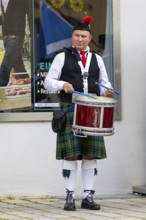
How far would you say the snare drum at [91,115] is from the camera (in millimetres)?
6887

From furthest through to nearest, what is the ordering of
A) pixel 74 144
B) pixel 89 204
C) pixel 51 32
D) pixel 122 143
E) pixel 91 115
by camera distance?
pixel 122 143 → pixel 51 32 → pixel 89 204 → pixel 74 144 → pixel 91 115

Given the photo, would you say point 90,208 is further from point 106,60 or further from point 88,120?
point 106,60

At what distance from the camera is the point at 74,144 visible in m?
7.16

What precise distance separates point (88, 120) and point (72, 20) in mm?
2002

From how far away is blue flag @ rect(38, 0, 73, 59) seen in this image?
8.41 metres

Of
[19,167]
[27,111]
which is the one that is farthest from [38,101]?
[19,167]

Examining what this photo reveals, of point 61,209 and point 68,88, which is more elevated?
point 68,88

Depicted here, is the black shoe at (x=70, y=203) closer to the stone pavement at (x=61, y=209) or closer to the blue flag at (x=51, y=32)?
the stone pavement at (x=61, y=209)

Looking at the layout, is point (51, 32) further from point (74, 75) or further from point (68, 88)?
point (68, 88)

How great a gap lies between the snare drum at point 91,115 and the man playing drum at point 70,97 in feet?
0.84

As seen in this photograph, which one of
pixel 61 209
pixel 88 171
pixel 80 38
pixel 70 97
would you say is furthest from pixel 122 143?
pixel 80 38

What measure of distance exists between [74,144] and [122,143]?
178cm

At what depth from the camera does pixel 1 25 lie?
8.19 m

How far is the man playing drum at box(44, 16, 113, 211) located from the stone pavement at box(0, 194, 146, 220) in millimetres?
197
